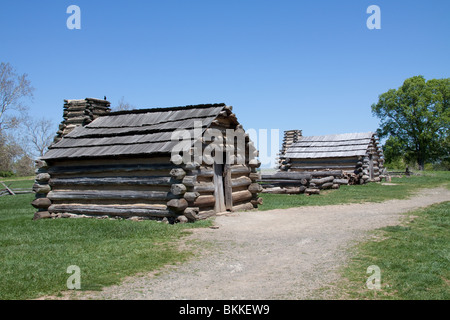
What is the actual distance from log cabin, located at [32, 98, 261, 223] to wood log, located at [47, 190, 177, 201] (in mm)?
33

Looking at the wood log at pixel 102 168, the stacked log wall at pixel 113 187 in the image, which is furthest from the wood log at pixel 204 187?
the wood log at pixel 102 168

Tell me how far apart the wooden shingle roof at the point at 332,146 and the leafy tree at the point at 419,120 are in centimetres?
1888

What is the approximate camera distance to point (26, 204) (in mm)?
21094

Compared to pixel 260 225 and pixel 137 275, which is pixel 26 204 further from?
pixel 137 275

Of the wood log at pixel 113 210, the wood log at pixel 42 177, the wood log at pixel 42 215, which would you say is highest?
the wood log at pixel 42 177

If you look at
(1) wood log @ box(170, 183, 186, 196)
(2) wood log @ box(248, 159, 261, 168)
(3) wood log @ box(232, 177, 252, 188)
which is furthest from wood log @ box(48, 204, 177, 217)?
(2) wood log @ box(248, 159, 261, 168)

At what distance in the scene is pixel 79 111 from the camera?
21.1m

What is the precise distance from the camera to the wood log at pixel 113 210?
41.9 ft

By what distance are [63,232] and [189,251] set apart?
4475mm

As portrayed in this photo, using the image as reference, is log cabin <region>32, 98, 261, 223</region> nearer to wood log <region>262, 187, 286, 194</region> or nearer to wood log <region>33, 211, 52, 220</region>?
wood log <region>33, 211, 52, 220</region>

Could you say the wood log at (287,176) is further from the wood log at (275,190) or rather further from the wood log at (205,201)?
the wood log at (205,201)

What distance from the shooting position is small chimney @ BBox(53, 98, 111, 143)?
65.4ft

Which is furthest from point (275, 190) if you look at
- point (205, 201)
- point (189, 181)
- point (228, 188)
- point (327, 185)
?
point (189, 181)
